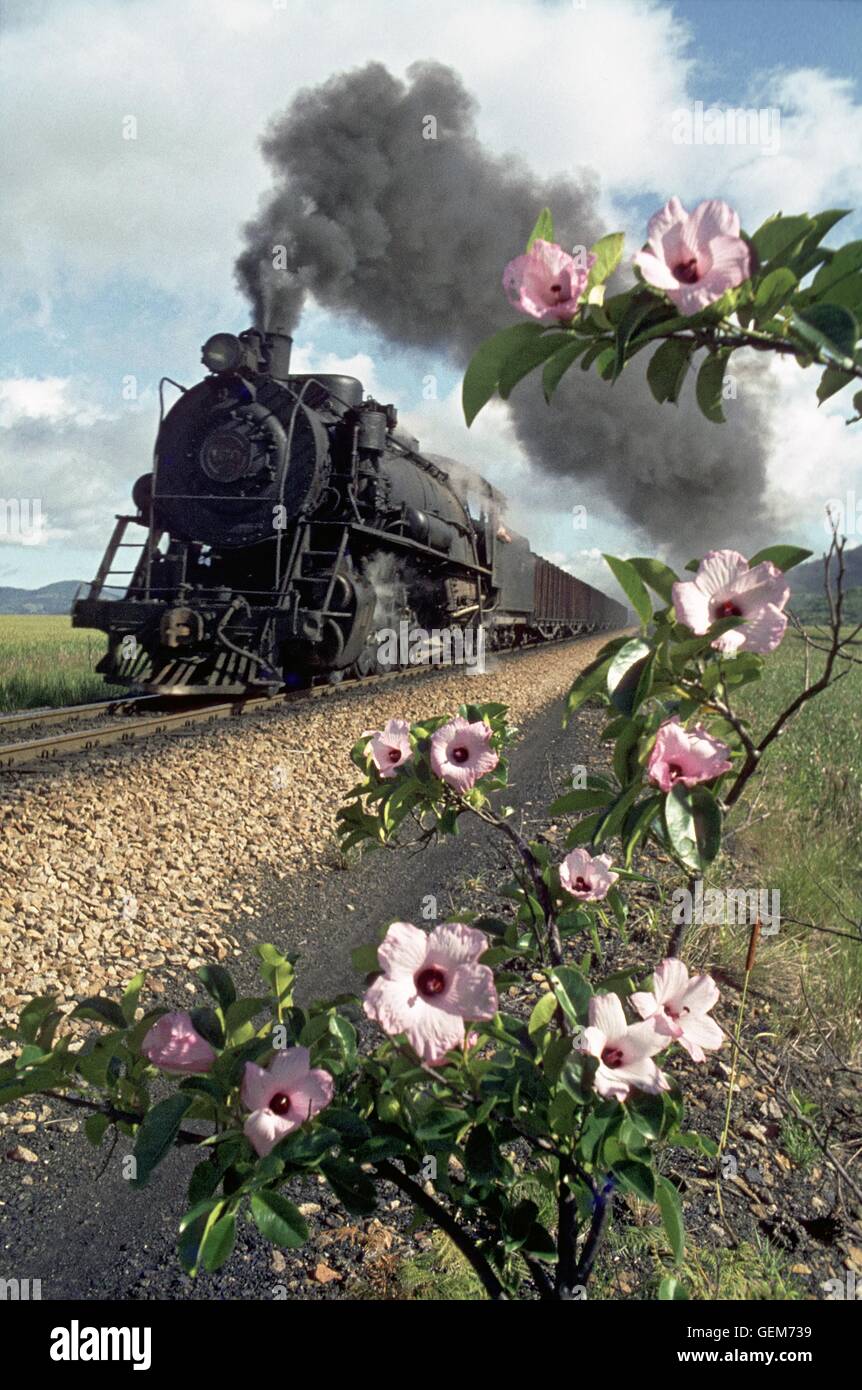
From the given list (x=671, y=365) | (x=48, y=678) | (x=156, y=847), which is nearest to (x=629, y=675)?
(x=671, y=365)

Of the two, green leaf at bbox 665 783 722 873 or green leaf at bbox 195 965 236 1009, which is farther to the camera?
green leaf at bbox 195 965 236 1009

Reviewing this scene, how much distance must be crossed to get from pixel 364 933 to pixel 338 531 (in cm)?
813

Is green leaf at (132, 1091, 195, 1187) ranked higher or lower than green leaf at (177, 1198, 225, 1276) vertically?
higher

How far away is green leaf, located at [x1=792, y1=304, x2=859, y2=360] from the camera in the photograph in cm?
101

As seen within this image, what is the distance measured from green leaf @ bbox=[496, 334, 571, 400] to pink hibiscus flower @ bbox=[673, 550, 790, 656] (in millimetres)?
331

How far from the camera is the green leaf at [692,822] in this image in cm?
124

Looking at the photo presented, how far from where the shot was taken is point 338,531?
1227 centimetres

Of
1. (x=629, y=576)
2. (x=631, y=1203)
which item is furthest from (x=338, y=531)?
(x=629, y=576)

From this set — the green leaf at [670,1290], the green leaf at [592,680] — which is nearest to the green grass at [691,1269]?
the green leaf at [670,1290]

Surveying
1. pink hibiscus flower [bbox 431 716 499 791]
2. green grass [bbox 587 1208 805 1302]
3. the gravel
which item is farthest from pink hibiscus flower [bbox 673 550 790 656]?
the gravel

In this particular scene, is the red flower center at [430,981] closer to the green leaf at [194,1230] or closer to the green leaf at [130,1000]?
the green leaf at [194,1230]

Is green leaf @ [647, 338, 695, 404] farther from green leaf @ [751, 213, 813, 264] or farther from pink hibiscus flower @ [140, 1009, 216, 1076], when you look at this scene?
pink hibiscus flower @ [140, 1009, 216, 1076]

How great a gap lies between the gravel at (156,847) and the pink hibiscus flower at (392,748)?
2845mm
